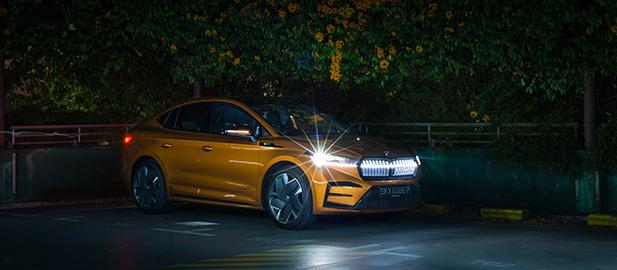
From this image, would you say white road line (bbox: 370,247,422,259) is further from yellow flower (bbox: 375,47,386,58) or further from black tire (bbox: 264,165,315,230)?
yellow flower (bbox: 375,47,386,58)

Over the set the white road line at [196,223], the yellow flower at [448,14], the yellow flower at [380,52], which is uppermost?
the yellow flower at [448,14]

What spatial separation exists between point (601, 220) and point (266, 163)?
4.34 m

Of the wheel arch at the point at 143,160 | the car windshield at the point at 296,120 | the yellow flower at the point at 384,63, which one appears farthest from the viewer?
the yellow flower at the point at 384,63

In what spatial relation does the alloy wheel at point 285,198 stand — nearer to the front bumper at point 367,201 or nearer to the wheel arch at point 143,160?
the front bumper at point 367,201

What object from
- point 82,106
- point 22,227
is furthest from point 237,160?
point 82,106

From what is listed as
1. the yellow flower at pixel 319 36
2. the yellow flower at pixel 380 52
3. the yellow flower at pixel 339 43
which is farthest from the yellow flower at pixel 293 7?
the yellow flower at pixel 380 52

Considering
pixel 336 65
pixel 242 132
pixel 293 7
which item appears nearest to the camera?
pixel 242 132

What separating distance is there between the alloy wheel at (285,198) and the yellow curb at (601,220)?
151 inches

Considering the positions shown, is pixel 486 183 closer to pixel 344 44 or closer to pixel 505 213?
pixel 505 213

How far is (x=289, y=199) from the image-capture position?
43.7 ft

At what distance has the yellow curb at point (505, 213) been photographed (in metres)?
14.7

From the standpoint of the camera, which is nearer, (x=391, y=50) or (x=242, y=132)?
(x=242, y=132)

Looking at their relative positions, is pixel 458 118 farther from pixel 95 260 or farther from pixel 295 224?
pixel 95 260

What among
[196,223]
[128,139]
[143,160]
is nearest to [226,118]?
[196,223]
